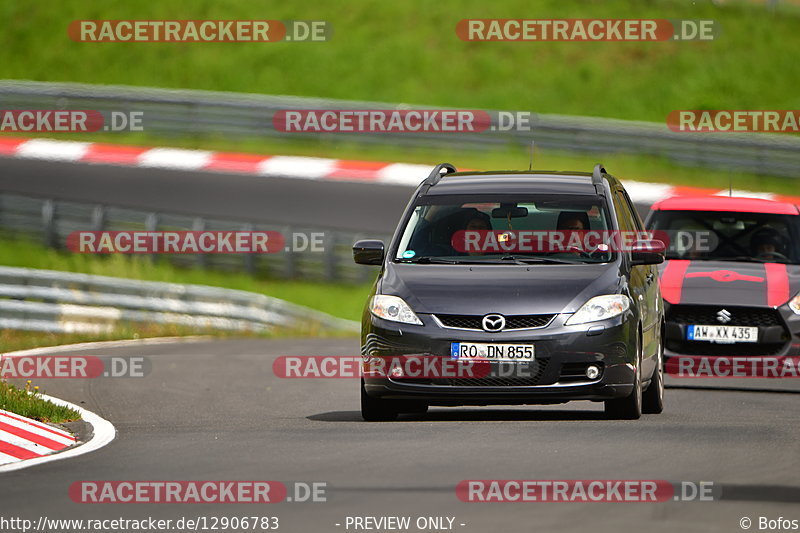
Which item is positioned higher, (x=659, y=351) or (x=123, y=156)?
(x=123, y=156)

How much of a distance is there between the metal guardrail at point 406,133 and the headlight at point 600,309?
2161cm

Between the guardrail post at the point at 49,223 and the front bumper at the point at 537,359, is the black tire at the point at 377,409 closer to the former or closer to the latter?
the front bumper at the point at 537,359

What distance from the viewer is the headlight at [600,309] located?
440 inches

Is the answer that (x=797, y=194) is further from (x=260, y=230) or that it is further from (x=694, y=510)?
(x=694, y=510)

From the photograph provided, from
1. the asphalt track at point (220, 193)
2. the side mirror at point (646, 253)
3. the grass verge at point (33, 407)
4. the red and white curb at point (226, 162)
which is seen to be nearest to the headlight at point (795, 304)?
the side mirror at point (646, 253)

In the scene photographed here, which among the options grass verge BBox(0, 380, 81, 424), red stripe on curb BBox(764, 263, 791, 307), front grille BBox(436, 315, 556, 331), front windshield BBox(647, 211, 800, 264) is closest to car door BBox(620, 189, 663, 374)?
front grille BBox(436, 315, 556, 331)

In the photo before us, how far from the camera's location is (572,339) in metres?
11.1

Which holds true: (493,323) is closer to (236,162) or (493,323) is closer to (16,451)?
(16,451)

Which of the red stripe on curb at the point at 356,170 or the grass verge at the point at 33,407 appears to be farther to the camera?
the red stripe on curb at the point at 356,170

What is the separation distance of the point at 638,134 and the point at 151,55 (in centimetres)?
1478

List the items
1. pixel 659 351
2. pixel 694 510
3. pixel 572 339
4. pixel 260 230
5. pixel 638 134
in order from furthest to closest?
pixel 638 134
pixel 260 230
pixel 659 351
pixel 572 339
pixel 694 510

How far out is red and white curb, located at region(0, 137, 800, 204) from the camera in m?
32.2

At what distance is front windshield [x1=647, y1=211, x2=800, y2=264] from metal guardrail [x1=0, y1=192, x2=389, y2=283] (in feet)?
46.8

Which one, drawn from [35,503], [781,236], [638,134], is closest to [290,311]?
[638,134]
